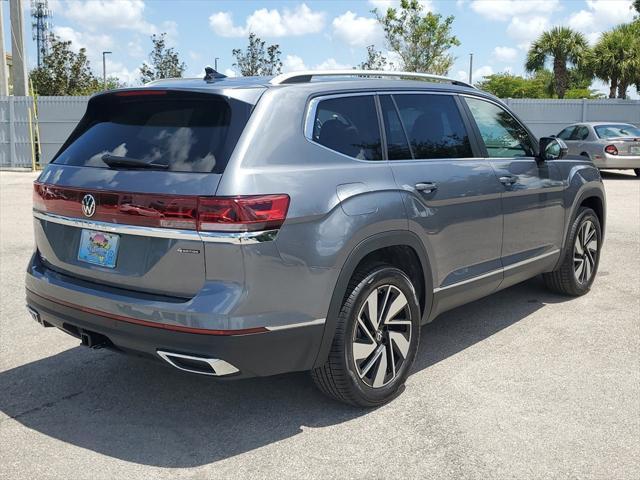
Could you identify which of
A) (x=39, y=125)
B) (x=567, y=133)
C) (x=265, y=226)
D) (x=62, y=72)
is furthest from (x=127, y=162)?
(x=62, y=72)

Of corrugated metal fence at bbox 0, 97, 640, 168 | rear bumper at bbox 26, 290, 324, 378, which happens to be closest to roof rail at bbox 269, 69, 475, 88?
rear bumper at bbox 26, 290, 324, 378

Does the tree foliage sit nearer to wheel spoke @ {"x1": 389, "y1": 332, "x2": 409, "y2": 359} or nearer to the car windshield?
the car windshield

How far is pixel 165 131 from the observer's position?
3.46 metres

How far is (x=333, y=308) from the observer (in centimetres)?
345

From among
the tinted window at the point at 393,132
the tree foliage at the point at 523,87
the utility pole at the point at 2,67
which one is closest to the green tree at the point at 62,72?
the utility pole at the point at 2,67

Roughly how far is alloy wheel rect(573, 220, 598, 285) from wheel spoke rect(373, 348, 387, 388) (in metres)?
2.91

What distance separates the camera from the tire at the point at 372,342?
11.7ft

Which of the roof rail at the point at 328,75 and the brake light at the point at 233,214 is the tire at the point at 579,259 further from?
the brake light at the point at 233,214

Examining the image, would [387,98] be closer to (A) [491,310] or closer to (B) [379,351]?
(B) [379,351]

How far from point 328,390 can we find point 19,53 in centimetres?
2194

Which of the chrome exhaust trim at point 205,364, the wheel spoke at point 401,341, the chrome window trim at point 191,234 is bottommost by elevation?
Result: the wheel spoke at point 401,341

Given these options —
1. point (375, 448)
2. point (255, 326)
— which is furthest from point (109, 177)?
point (375, 448)

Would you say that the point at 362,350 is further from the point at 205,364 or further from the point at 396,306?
the point at 205,364

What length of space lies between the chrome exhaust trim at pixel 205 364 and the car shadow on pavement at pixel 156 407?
47cm
